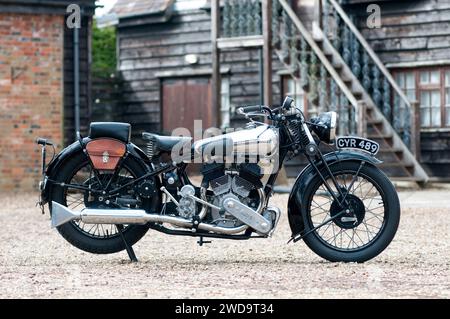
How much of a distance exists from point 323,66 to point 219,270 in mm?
10335

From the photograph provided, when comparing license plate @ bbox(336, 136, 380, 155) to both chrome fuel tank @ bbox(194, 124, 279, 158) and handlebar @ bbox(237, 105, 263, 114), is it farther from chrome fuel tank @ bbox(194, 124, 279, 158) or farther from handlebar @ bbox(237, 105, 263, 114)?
handlebar @ bbox(237, 105, 263, 114)

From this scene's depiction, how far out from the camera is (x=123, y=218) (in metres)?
7.34

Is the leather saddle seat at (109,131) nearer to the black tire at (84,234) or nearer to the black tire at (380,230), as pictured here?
the black tire at (84,234)

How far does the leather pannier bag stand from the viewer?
7.49 m

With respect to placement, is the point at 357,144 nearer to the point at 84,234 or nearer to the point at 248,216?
the point at 248,216

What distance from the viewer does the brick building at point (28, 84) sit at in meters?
16.9

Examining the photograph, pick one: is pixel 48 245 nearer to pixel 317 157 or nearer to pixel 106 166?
pixel 106 166

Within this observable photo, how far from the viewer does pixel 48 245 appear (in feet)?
29.8

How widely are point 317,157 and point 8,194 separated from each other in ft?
32.3

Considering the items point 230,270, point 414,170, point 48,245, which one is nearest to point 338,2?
point 414,170

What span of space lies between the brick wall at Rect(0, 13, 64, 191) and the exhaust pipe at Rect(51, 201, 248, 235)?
32.0 feet

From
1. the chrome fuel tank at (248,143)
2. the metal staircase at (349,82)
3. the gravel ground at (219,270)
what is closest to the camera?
the gravel ground at (219,270)

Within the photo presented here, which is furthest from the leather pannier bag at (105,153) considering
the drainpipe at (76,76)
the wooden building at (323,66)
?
the drainpipe at (76,76)

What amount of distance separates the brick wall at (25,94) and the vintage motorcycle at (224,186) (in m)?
9.55
